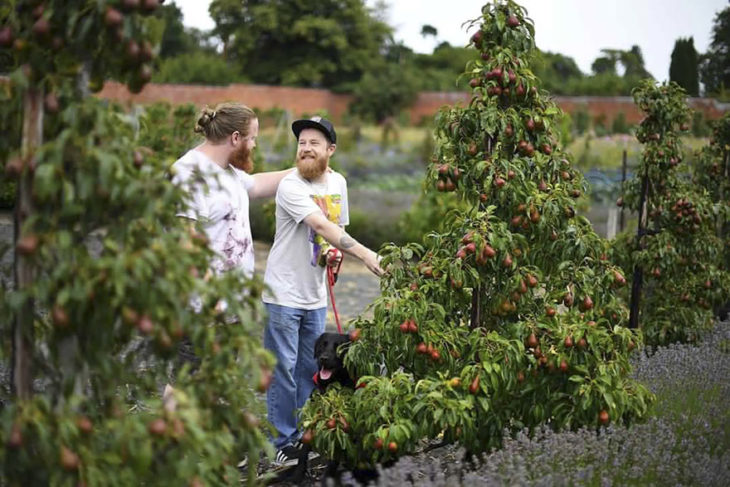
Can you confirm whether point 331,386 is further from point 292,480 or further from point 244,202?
point 244,202

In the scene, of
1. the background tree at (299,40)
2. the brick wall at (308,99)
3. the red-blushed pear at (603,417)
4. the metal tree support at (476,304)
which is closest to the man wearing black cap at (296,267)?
the metal tree support at (476,304)

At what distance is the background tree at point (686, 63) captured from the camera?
9.57 metres

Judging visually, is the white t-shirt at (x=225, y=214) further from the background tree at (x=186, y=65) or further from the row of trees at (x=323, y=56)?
the row of trees at (x=323, y=56)

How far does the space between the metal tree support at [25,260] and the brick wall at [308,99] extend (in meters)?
27.4

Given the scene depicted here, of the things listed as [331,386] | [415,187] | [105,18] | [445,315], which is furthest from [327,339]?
[415,187]

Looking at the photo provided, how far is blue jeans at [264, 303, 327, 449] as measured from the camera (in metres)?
4.52

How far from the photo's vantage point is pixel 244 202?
4.20 metres

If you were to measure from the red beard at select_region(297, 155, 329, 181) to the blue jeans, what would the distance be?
728 mm

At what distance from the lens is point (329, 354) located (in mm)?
4258

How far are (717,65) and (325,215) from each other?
7.23 metres

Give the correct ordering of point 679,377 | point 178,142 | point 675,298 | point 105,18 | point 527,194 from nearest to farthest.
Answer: point 105,18 → point 527,194 → point 679,377 → point 675,298 → point 178,142

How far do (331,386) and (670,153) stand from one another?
3.49m

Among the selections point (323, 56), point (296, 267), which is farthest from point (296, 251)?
point (323, 56)

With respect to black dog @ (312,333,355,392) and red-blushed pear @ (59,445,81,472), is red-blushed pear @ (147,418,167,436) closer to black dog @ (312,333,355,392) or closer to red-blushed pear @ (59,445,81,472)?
red-blushed pear @ (59,445,81,472)
